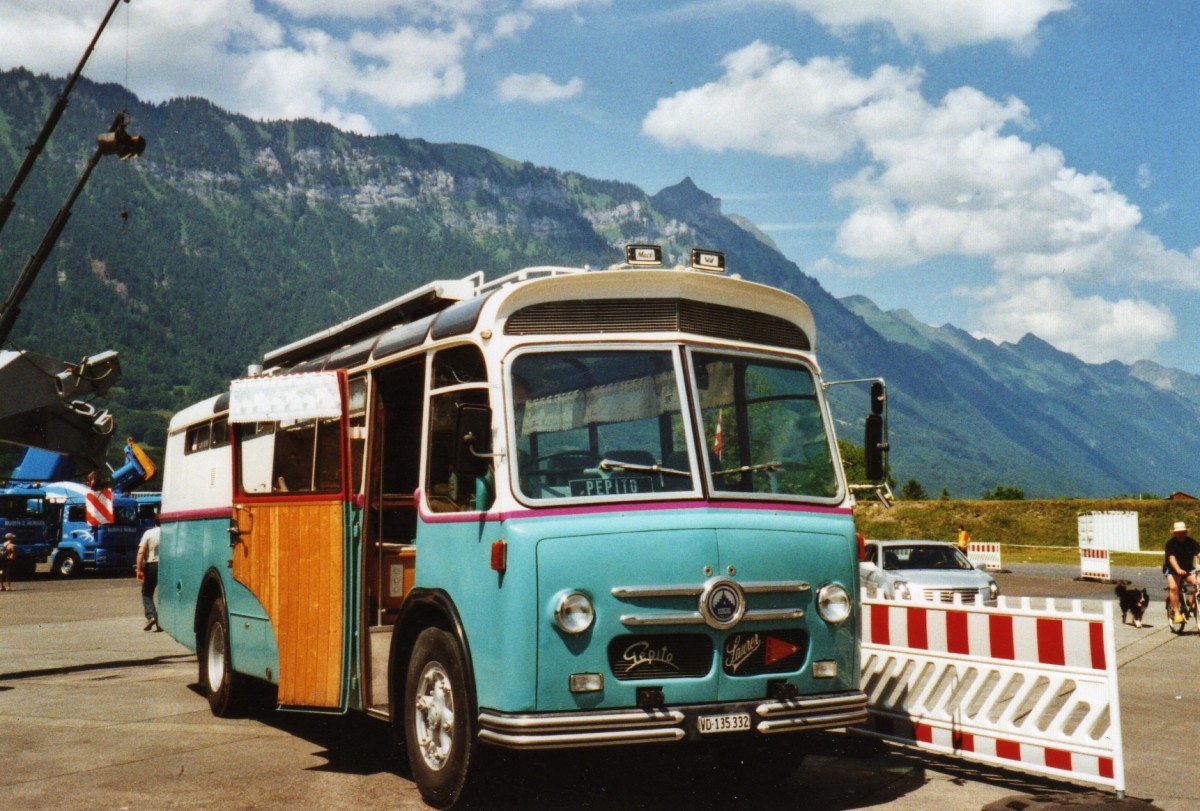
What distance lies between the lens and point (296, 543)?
9164mm

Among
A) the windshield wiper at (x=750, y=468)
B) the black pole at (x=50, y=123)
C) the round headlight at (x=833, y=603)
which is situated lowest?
the round headlight at (x=833, y=603)

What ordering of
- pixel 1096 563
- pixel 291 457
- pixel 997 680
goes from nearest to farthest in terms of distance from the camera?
pixel 997 680 → pixel 291 457 → pixel 1096 563

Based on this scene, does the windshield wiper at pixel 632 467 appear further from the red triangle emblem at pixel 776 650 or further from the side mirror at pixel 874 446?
the side mirror at pixel 874 446

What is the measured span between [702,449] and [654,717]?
1529 millimetres

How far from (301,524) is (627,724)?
362 centimetres

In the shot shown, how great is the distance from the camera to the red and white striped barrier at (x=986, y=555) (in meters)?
41.6

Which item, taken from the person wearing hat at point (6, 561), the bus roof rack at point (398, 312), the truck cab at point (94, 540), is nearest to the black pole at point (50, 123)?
the bus roof rack at point (398, 312)

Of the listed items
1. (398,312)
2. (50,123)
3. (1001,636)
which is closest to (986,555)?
(50,123)

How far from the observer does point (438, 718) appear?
7223 millimetres

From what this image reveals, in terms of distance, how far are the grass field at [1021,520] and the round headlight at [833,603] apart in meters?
53.2

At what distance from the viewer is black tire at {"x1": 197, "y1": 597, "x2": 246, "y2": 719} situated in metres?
10.9

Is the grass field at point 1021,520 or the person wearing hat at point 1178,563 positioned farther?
the grass field at point 1021,520

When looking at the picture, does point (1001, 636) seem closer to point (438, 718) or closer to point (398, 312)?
point (438, 718)

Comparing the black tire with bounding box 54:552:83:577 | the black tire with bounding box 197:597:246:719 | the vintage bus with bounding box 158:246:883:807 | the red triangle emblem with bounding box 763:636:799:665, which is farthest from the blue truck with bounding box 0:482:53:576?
the red triangle emblem with bounding box 763:636:799:665
